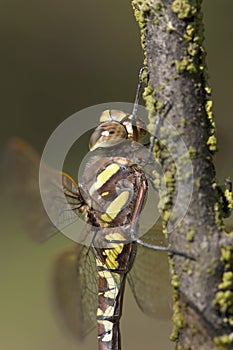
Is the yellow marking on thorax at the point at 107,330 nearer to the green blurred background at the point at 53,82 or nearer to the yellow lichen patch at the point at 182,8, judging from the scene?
the yellow lichen patch at the point at 182,8

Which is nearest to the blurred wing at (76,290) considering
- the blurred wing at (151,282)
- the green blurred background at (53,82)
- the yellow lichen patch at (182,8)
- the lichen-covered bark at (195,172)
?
the blurred wing at (151,282)

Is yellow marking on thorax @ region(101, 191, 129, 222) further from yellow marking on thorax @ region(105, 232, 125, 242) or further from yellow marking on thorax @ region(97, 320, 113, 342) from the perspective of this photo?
yellow marking on thorax @ region(97, 320, 113, 342)

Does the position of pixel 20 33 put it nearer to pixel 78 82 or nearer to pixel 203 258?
pixel 78 82

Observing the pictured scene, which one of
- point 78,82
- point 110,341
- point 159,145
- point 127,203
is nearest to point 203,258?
point 159,145

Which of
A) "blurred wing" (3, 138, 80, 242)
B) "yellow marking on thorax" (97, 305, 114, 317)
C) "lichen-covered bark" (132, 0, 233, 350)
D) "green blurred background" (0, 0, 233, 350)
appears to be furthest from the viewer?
"green blurred background" (0, 0, 233, 350)

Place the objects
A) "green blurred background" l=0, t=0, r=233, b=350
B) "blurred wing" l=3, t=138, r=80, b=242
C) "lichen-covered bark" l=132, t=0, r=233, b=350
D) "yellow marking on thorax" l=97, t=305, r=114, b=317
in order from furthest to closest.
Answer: "green blurred background" l=0, t=0, r=233, b=350 → "yellow marking on thorax" l=97, t=305, r=114, b=317 → "blurred wing" l=3, t=138, r=80, b=242 → "lichen-covered bark" l=132, t=0, r=233, b=350

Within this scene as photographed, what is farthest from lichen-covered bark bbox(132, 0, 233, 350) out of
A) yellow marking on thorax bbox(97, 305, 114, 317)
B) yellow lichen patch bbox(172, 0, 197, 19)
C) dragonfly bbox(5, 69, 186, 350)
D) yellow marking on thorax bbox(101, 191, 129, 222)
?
yellow marking on thorax bbox(97, 305, 114, 317)
